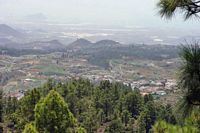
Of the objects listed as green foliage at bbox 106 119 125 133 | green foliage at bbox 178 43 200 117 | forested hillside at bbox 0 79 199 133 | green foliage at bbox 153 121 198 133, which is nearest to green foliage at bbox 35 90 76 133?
green foliage at bbox 153 121 198 133

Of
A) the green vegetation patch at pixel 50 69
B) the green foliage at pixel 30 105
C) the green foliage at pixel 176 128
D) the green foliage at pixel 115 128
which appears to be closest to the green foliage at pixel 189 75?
the green foliage at pixel 176 128

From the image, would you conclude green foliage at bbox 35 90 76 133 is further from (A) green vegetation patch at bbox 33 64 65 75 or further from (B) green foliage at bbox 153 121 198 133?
(A) green vegetation patch at bbox 33 64 65 75

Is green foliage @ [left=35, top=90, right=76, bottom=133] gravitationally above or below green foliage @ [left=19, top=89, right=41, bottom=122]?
above

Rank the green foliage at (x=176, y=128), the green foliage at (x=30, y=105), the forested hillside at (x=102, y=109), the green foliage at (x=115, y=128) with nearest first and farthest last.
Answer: the green foliage at (x=176, y=128) → the green foliage at (x=30, y=105) → the green foliage at (x=115, y=128) → the forested hillside at (x=102, y=109)

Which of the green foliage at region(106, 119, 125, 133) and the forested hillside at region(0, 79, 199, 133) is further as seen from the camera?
the forested hillside at region(0, 79, 199, 133)

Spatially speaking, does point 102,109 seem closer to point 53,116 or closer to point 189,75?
point 53,116

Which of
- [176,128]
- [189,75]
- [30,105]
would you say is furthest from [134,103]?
[189,75]

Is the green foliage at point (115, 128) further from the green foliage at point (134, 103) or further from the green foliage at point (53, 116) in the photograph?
the green foliage at point (53, 116)

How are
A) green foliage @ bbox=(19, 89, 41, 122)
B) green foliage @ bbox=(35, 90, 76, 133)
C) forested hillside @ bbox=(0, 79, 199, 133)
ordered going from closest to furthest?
1. green foliage @ bbox=(35, 90, 76, 133)
2. green foliage @ bbox=(19, 89, 41, 122)
3. forested hillside @ bbox=(0, 79, 199, 133)

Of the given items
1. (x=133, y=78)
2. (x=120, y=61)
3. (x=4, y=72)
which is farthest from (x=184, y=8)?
(x=120, y=61)
